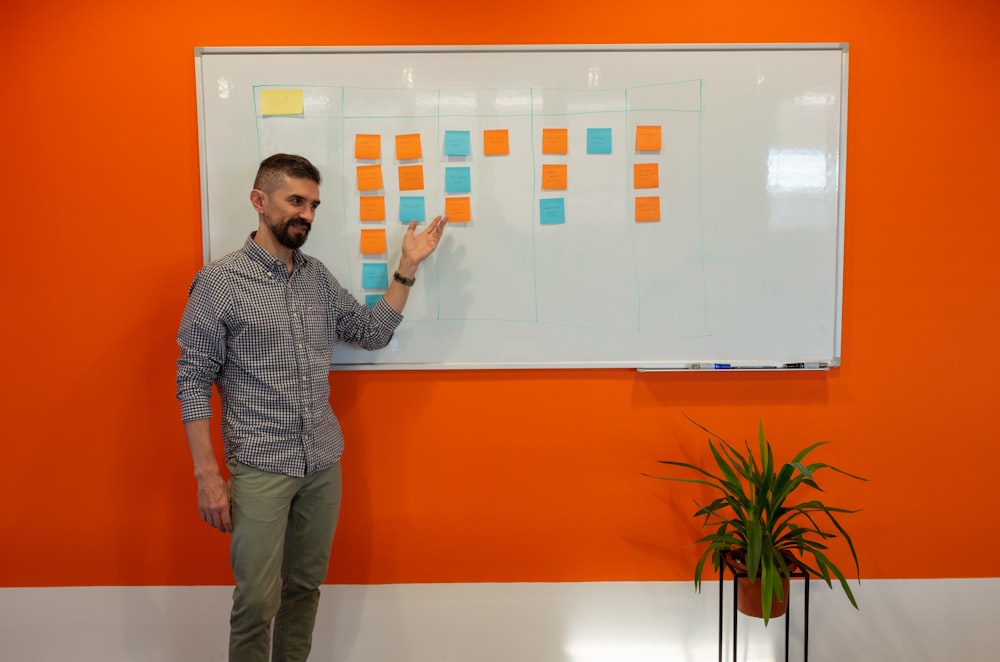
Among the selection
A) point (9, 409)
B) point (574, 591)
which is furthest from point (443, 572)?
point (9, 409)

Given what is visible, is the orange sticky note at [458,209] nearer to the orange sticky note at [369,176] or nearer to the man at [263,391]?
the orange sticky note at [369,176]

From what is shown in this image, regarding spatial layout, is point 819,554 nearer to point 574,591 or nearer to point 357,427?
point 574,591

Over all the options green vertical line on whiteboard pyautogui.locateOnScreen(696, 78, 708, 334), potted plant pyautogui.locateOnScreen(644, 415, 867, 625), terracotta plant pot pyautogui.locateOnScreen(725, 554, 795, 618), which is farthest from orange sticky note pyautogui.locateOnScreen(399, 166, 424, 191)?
terracotta plant pot pyautogui.locateOnScreen(725, 554, 795, 618)

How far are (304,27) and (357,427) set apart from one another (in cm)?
132

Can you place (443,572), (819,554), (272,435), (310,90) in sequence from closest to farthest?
1. (272,435)
2. (819,554)
3. (310,90)
4. (443,572)

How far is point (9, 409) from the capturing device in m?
2.17

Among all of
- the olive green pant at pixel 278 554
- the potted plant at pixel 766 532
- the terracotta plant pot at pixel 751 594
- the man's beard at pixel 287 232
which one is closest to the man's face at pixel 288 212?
the man's beard at pixel 287 232

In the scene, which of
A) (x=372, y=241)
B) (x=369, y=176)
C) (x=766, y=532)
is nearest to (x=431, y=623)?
(x=766, y=532)

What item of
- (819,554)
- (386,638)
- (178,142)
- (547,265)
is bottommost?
(386,638)

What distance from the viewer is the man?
174 cm

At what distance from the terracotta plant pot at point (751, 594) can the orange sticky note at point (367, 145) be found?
170cm

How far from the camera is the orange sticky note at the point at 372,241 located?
2.11 metres

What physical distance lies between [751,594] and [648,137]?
1.45 m

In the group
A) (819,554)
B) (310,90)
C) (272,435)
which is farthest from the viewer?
(310,90)
